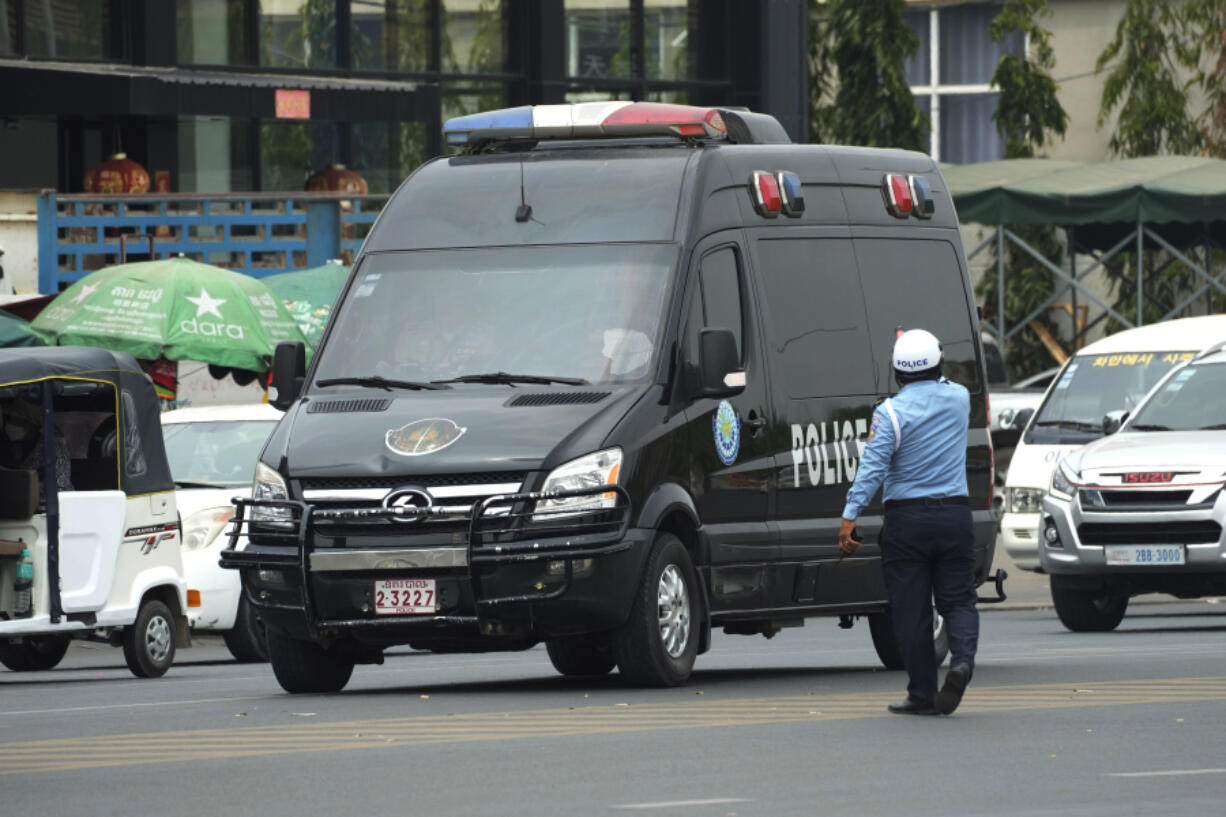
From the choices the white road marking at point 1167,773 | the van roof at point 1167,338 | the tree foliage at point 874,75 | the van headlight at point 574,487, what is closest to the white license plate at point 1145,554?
the van roof at point 1167,338

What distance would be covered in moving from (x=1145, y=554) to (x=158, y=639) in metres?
6.26

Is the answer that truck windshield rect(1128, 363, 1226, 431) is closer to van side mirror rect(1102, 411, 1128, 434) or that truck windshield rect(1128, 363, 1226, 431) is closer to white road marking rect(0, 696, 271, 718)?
van side mirror rect(1102, 411, 1128, 434)

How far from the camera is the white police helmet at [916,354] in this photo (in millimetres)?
12391

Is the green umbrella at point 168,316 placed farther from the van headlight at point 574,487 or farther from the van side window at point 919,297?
the van headlight at point 574,487

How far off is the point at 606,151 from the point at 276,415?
241 inches

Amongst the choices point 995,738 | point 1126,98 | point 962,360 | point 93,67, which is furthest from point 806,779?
point 1126,98

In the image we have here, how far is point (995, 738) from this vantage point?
11.3 meters

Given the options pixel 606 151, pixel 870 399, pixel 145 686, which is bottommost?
pixel 145 686

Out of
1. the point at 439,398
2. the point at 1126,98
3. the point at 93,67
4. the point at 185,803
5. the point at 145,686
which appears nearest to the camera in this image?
the point at 185,803

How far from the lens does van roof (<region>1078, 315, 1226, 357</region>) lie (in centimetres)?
2378

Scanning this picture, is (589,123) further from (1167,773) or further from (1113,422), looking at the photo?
(1113,422)

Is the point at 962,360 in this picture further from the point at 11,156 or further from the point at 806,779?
the point at 11,156

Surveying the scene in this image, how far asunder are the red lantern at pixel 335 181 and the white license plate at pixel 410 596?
18082mm

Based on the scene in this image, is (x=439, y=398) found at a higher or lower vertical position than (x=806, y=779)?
higher
